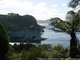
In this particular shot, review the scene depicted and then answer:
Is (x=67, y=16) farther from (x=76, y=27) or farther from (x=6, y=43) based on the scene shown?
(x=6, y=43)

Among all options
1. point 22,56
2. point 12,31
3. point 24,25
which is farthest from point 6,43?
point 24,25

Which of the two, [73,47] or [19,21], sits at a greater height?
[73,47]

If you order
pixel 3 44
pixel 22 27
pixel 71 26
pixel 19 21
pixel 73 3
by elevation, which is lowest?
pixel 22 27

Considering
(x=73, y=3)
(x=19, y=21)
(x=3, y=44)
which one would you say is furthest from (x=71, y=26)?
(x=19, y=21)

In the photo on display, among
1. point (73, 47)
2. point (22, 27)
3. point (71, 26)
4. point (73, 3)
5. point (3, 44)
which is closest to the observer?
point (3, 44)

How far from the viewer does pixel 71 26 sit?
23.3 meters

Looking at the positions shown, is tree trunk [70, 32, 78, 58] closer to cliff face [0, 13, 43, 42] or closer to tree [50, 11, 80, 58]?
tree [50, 11, 80, 58]

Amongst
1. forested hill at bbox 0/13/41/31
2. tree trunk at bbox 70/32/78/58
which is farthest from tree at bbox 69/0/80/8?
forested hill at bbox 0/13/41/31

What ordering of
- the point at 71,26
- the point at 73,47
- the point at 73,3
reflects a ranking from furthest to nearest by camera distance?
the point at 71,26 → the point at 73,47 → the point at 73,3

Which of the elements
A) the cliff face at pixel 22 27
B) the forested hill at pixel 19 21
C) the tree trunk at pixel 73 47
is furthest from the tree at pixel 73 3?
the forested hill at pixel 19 21

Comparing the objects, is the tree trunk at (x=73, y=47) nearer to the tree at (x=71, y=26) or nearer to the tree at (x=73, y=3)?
the tree at (x=71, y=26)

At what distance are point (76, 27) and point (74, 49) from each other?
2.60 m

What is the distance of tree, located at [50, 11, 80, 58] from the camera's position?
21.3m

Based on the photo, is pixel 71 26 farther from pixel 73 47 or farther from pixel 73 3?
pixel 73 3
